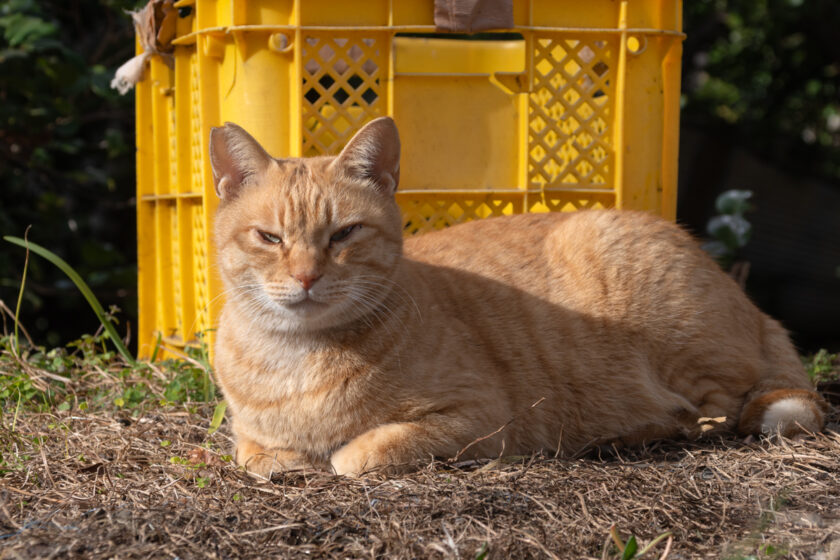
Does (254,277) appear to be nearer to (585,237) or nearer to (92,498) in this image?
(92,498)

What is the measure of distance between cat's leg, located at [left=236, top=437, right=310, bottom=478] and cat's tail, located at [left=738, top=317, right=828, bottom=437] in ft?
5.18

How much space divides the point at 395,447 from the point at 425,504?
33 centimetres

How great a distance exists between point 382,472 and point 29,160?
12.1 feet

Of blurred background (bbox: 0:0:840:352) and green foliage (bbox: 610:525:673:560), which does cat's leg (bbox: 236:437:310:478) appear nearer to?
green foliage (bbox: 610:525:673:560)

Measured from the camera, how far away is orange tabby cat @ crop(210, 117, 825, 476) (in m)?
2.67

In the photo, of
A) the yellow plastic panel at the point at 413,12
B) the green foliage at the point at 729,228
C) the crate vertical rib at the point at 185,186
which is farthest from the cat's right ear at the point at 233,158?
the green foliage at the point at 729,228

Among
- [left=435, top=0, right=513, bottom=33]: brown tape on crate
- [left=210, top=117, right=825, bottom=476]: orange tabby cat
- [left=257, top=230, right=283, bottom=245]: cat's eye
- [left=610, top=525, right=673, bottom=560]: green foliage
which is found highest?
[left=435, top=0, right=513, bottom=33]: brown tape on crate

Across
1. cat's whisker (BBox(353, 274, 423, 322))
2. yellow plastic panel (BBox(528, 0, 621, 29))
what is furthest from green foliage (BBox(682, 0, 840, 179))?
cat's whisker (BBox(353, 274, 423, 322))

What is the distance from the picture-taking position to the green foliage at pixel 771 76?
7.67 metres

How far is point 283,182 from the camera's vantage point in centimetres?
275

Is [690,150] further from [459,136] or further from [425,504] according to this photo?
[425,504]

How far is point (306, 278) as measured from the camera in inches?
99.3

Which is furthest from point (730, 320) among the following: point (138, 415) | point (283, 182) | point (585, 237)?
point (138, 415)

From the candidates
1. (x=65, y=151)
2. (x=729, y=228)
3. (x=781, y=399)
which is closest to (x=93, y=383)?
(x=65, y=151)
